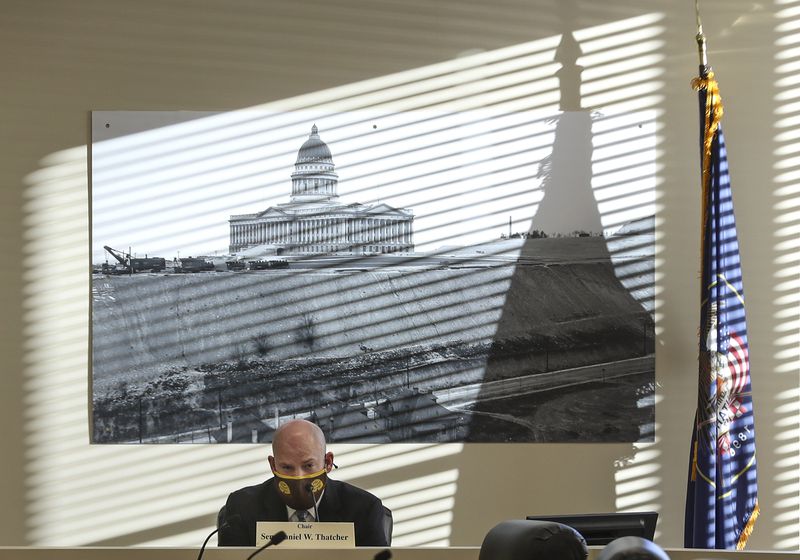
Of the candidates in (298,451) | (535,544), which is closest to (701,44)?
(298,451)

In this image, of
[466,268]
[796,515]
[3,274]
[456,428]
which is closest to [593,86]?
[466,268]

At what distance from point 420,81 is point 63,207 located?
4.71ft

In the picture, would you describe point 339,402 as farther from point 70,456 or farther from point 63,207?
point 63,207

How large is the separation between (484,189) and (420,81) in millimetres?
478

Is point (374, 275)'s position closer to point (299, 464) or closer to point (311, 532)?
point (299, 464)

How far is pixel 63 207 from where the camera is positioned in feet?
10.3

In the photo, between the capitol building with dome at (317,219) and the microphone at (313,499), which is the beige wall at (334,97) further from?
the microphone at (313,499)

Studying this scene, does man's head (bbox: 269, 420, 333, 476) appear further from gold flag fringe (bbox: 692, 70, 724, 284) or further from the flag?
gold flag fringe (bbox: 692, 70, 724, 284)

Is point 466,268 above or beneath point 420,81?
beneath

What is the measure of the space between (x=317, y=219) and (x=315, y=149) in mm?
265

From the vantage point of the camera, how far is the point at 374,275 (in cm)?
313

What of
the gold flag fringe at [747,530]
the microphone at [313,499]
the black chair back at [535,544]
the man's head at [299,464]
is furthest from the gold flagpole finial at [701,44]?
the black chair back at [535,544]

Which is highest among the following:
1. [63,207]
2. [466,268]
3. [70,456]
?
[63,207]

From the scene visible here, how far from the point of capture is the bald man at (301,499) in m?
2.29
